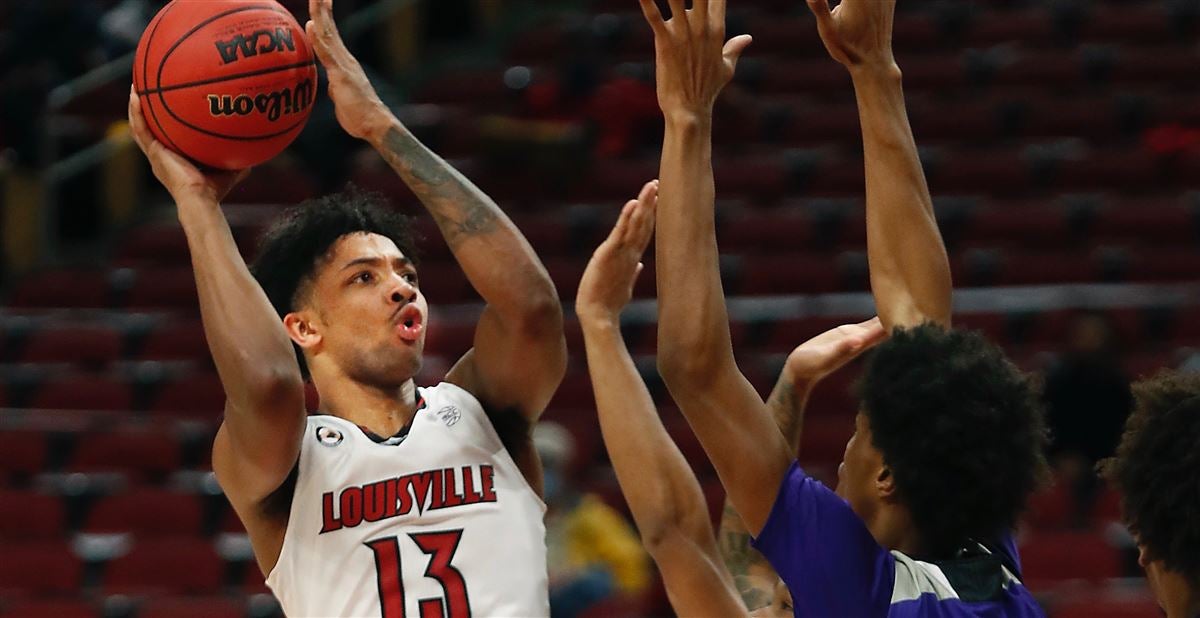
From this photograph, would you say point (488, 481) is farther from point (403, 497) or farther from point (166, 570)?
point (166, 570)

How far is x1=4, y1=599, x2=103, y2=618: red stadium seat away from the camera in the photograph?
655 cm

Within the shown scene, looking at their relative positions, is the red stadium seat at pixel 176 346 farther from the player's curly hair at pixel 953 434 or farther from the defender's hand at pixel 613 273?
the player's curly hair at pixel 953 434

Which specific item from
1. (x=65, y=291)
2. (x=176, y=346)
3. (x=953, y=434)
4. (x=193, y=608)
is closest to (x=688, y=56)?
(x=953, y=434)

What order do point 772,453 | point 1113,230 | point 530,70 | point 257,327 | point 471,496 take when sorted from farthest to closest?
point 530,70 < point 1113,230 < point 471,496 < point 257,327 < point 772,453

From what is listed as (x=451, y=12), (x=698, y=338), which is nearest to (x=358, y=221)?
(x=698, y=338)

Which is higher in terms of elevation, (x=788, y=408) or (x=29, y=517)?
(x=29, y=517)

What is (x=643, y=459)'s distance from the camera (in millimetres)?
2764

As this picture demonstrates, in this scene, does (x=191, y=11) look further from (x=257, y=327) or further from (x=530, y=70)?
(x=530, y=70)

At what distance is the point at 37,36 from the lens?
35.0 ft

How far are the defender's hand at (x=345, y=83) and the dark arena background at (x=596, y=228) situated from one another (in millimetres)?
3011

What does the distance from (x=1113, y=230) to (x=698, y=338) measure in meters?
6.89

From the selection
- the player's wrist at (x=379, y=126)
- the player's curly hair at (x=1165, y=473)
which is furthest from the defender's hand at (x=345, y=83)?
the player's curly hair at (x=1165, y=473)

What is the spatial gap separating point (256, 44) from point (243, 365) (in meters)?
0.71

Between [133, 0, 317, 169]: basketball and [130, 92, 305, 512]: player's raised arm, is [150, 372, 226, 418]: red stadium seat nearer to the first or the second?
[133, 0, 317, 169]: basketball
